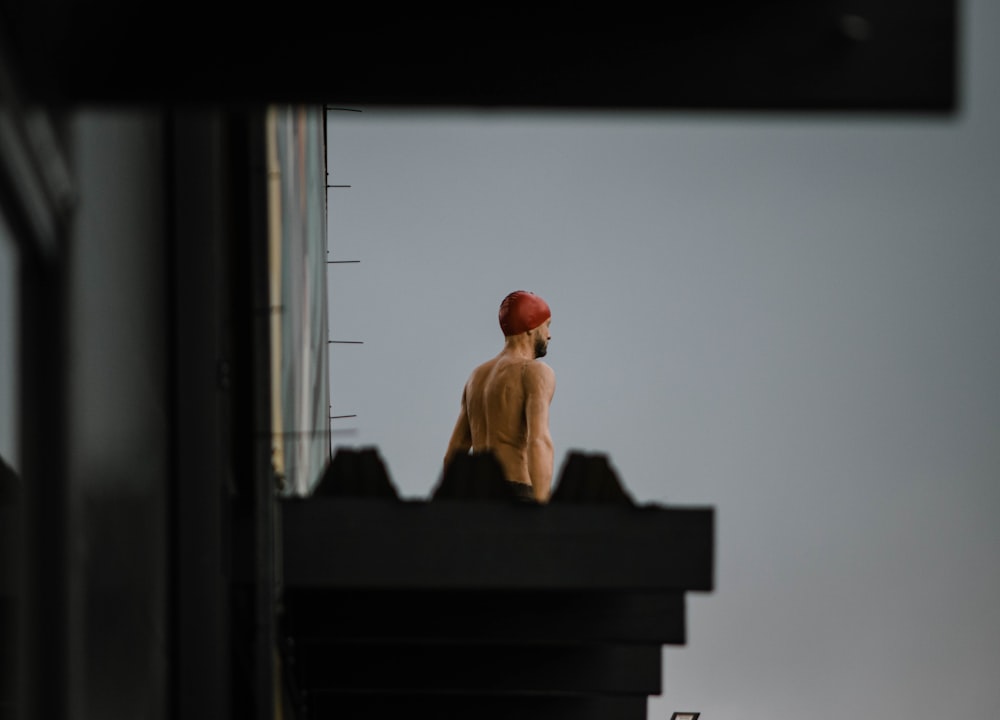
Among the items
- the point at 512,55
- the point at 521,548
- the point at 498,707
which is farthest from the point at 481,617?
the point at 512,55

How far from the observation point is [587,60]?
3047mm

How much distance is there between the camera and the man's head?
32.9ft

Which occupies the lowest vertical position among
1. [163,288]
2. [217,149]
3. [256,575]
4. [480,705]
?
[480,705]

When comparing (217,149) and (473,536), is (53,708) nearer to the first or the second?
(217,149)

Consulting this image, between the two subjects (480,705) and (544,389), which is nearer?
(480,705)

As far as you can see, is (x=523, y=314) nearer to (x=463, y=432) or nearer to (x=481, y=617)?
(x=463, y=432)

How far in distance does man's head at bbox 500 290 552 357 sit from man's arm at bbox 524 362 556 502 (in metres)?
0.32

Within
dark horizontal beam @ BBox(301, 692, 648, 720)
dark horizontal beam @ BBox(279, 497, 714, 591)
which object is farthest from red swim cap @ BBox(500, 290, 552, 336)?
dark horizontal beam @ BBox(279, 497, 714, 591)

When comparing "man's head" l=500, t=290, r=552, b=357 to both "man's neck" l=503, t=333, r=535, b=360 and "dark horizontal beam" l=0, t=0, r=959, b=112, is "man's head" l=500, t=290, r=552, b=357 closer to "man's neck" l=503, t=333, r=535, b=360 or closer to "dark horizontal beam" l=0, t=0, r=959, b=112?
"man's neck" l=503, t=333, r=535, b=360

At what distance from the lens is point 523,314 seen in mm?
10039

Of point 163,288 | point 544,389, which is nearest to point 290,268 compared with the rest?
point 544,389

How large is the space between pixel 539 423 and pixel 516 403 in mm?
145

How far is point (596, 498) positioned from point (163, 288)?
1.84 meters

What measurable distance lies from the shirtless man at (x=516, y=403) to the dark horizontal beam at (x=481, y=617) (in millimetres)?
2147
